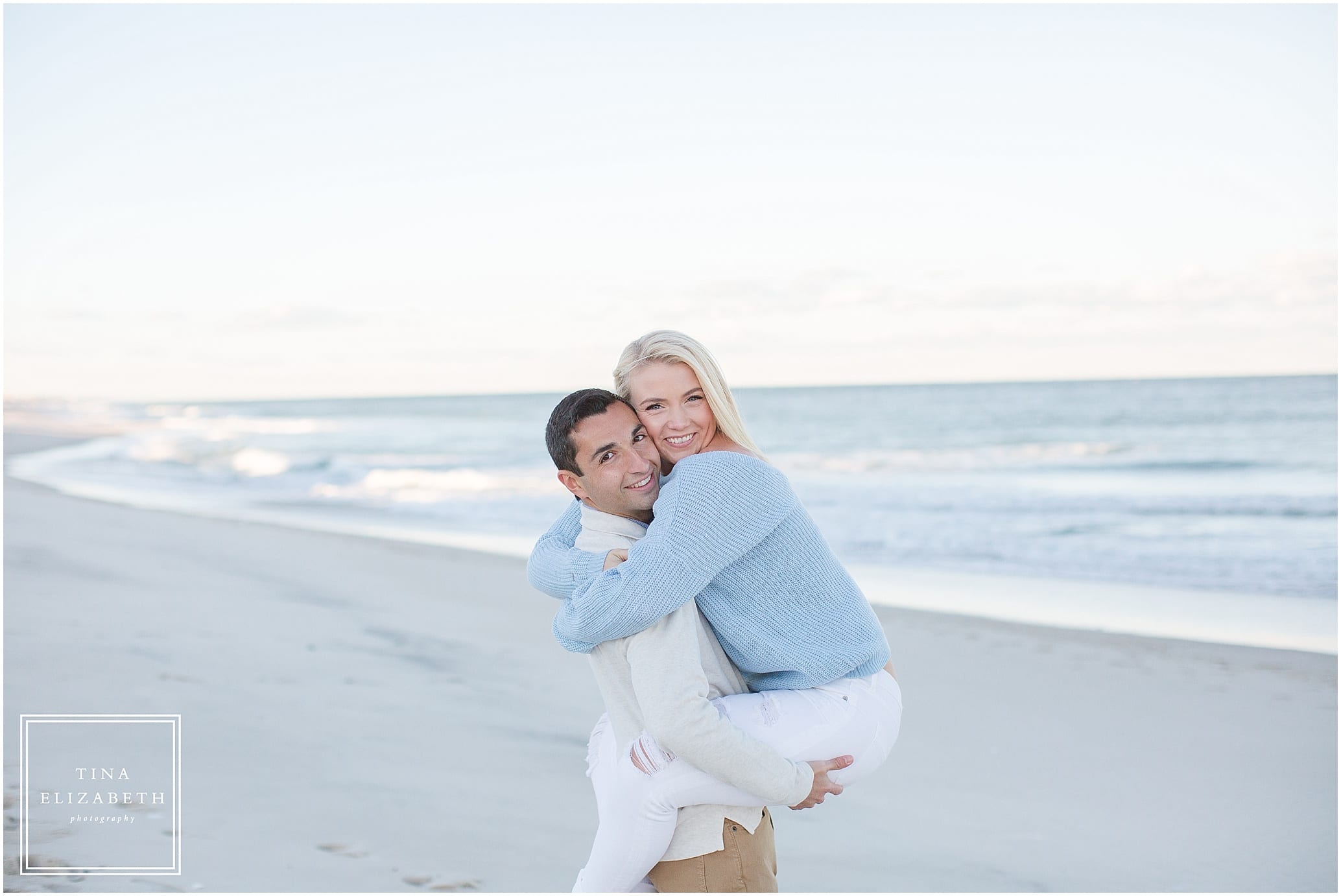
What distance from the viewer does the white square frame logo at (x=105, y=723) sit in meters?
3.39

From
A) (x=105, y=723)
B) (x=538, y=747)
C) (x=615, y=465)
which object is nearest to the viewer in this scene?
(x=615, y=465)

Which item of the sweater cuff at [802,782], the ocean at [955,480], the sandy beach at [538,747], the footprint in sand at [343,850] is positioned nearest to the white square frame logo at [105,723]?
the sandy beach at [538,747]

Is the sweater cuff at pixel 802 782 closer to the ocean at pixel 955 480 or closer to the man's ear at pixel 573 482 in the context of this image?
the man's ear at pixel 573 482

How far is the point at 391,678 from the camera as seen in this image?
5.83m

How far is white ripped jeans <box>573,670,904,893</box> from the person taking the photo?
1938 millimetres

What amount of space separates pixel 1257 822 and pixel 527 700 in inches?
138

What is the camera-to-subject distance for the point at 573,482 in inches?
85.6

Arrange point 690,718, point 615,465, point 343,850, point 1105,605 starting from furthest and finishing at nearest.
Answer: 1. point 1105,605
2. point 343,850
3. point 615,465
4. point 690,718

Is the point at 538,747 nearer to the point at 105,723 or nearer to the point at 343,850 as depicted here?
the point at 343,850

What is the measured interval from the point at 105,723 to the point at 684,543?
4036 millimetres

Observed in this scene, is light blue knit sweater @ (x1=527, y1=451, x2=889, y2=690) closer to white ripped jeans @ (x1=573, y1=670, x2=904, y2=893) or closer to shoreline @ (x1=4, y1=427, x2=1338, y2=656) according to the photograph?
white ripped jeans @ (x1=573, y1=670, x2=904, y2=893)

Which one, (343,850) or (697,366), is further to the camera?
(343,850)

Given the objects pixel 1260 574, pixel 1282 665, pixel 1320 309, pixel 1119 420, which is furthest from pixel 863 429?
pixel 1282 665

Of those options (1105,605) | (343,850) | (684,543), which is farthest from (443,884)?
(1105,605)
